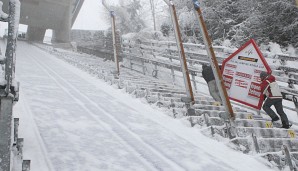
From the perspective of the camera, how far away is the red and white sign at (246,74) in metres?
8.06

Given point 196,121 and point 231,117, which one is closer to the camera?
point 231,117

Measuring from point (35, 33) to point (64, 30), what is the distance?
13.8 ft

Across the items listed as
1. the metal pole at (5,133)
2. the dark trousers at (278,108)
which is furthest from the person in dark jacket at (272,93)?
the metal pole at (5,133)

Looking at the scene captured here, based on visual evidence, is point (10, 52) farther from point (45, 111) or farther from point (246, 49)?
point (246, 49)

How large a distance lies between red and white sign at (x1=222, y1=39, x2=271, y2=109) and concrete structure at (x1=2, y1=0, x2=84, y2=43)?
115ft

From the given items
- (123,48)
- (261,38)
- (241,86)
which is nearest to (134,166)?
(241,86)

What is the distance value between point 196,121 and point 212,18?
1900 cm

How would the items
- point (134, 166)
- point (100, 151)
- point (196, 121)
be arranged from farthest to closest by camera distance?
point (196, 121), point (100, 151), point (134, 166)

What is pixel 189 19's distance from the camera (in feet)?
83.0

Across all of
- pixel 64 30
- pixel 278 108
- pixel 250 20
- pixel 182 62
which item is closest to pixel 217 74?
pixel 182 62

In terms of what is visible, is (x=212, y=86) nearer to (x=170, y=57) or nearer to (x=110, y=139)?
(x=110, y=139)

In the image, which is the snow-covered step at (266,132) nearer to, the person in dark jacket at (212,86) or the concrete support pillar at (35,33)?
the person in dark jacket at (212,86)

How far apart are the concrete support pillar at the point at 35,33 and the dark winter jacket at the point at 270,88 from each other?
3968 cm

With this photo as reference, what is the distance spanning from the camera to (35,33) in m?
42.6
